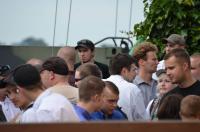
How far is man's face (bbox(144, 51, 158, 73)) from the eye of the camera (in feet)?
31.1

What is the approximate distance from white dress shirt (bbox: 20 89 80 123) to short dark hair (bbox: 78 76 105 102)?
309 millimetres

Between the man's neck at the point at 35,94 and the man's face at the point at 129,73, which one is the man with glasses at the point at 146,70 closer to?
the man's face at the point at 129,73

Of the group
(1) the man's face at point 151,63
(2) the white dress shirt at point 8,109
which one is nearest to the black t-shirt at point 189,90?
(1) the man's face at point 151,63

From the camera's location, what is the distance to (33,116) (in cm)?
616

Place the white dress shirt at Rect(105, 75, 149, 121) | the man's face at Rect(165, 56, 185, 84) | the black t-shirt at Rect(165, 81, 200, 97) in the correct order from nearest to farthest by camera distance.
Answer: the black t-shirt at Rect(165, 81, 200, 97) → the man's face at Rect(165, 56, 185, 84) → the white dress shirt at Rect(105, 75, 149, 121)

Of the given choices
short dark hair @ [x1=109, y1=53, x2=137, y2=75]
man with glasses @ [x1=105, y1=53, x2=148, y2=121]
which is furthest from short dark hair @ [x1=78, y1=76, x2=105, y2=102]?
short dark hair @ [x1=109, y1=53, x2=137, y2=75]

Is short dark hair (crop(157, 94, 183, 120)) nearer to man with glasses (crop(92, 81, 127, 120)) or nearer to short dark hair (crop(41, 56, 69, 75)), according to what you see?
man with glasses (crop(92, 81, 127, 120))

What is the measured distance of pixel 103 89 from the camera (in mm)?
6734

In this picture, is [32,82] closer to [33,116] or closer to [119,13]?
[33,116]

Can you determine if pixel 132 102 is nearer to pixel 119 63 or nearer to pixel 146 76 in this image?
pixel 119 63

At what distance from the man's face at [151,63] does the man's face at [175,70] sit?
1.48 metres

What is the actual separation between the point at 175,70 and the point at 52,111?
218 cm

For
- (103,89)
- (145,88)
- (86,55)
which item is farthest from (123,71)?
(103,89)

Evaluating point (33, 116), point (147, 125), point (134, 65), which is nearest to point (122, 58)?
point (134, 65)
